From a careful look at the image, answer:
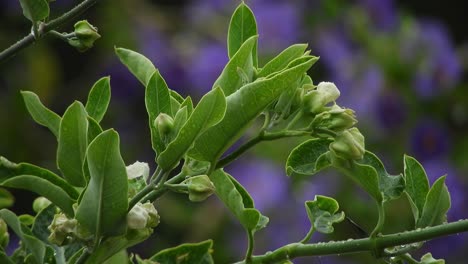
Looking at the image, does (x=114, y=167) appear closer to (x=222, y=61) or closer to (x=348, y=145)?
(x=348, y=145)

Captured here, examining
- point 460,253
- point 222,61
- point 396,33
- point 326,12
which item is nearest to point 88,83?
point 222,61

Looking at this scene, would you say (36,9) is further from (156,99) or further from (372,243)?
(372,243)

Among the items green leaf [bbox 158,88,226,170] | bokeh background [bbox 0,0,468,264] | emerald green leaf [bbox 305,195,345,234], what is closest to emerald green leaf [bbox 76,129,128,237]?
green leaf [bbox 158,88,226,170]

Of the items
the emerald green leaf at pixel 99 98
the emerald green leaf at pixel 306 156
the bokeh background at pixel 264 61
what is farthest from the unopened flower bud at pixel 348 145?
the bokeh background at pixel 264 61

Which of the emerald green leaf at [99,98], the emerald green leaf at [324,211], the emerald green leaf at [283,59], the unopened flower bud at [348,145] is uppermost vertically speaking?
the emerald green leaf at [283,59]

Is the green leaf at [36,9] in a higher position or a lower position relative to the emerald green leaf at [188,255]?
higher

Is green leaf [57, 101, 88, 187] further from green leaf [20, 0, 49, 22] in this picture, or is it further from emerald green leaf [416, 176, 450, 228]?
emerald green leaf [416, 176, 450, 228]

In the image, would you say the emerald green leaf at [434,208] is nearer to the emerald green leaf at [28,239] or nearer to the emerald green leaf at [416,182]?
the emerald green leaf at [416,182]
